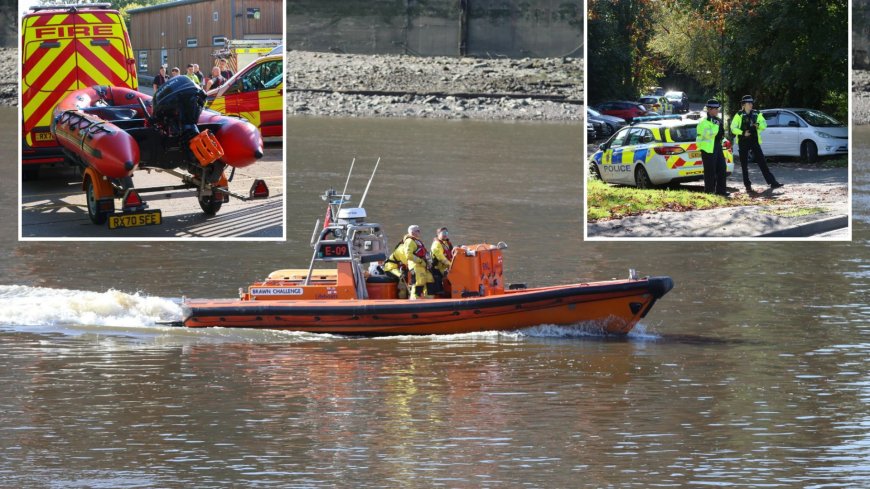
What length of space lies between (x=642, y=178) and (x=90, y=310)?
6851 mm

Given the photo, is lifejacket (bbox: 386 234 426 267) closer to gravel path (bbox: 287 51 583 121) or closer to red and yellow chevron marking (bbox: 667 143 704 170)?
red and yellow chevron marking (bbox: 667 143 704 170)

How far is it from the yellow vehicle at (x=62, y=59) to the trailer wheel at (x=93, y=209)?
1.77 ft

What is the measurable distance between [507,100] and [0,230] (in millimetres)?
23667

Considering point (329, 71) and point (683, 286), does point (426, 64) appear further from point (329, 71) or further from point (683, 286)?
point (683, 286)

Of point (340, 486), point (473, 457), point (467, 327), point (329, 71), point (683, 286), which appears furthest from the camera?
point (329, 71)

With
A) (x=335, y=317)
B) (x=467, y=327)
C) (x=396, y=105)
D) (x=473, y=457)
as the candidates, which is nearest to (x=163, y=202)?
(x=335, y=317)

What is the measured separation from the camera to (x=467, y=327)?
16812mm

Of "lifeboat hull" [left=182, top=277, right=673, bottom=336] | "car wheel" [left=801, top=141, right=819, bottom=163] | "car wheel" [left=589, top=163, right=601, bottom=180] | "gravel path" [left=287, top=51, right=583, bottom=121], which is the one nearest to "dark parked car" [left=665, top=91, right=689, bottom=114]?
"car wheel" [left=589, top=163, right=601, bottom=180]

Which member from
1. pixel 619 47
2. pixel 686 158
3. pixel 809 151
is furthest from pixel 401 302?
pixel 809 151

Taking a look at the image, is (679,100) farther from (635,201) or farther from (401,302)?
(401,302)

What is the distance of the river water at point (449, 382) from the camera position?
11875 mm

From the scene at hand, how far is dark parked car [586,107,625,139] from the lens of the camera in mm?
18875

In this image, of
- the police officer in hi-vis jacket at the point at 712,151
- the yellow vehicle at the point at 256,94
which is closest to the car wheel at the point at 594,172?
the police officer in hi-vis jacket at the point at 712,151

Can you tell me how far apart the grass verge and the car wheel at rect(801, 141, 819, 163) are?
813mm
